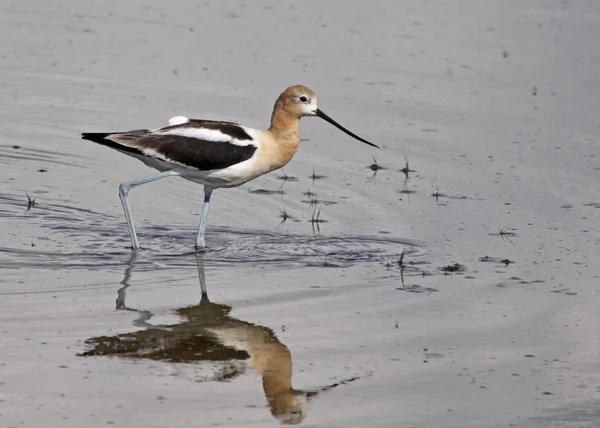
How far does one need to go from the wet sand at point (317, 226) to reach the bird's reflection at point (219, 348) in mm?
20

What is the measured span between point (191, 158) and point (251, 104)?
13.3ft

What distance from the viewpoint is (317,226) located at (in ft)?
34.3

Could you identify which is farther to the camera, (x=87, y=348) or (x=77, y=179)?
(x=77, y=179)

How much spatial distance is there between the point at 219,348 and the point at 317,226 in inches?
121

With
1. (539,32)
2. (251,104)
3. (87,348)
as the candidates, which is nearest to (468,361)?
(87,348)

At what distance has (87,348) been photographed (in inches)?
289

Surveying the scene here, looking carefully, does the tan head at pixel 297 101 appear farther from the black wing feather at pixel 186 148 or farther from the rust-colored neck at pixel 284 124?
the black wing feather at pixel 186 148

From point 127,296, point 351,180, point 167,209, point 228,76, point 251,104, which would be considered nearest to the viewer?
point 127,296

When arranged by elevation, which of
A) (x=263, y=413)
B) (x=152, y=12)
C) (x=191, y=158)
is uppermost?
(x=152, y=12)

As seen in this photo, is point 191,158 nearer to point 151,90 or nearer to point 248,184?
point 248,184

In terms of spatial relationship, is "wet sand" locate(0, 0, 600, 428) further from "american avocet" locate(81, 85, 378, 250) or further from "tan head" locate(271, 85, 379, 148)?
"tan head" locate(271, 85, 379, 148)

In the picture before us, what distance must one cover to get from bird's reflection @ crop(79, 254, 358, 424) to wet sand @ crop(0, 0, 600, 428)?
20 millimetres

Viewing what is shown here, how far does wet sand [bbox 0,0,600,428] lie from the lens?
6.93 metres

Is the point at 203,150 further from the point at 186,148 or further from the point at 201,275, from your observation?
the point at 201,275
